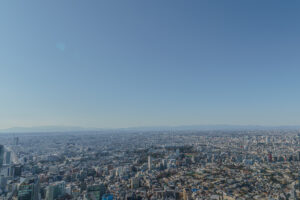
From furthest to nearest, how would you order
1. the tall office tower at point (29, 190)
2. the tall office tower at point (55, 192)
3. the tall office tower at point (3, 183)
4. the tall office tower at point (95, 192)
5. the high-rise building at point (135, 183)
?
the high-rise building at point (135, 183), the tall office tower at point (3, 183), the tall office tower at point (55, 192), the tall office tower at point (95, 192), the tall office tower at point (29, 190)

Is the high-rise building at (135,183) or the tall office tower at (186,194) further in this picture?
the high-rise building at (135,183)

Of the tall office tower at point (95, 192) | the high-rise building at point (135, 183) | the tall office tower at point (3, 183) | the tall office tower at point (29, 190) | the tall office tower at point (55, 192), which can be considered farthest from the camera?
the high-rise building at point (135, 183)

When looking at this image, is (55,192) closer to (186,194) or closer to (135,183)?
(135,183)

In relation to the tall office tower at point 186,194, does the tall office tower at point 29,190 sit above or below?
above

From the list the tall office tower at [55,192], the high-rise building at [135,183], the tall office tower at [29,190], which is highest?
the tall office tower at [29,190]

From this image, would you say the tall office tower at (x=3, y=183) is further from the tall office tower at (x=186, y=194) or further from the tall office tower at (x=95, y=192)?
the tall office tower at (x=186, y=194)

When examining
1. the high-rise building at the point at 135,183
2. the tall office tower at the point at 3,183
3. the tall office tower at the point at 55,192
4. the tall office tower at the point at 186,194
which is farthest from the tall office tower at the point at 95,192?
the tall office tower at the point at 3,183

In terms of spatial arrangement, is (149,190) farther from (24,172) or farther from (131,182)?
(24,172)

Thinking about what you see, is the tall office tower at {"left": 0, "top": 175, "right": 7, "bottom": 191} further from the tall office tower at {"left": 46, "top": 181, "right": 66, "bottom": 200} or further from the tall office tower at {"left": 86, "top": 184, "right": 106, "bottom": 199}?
the tall office tower at {"left": 86, "top": 184, "right": 106, "bottom": 199}

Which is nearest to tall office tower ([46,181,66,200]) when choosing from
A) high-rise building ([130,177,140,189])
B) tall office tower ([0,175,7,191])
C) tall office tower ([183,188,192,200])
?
tall office tower ([0,175,7,191])
